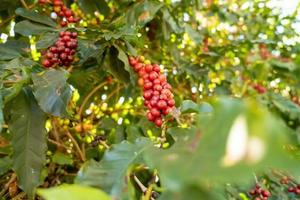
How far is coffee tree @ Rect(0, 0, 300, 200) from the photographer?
365 mm

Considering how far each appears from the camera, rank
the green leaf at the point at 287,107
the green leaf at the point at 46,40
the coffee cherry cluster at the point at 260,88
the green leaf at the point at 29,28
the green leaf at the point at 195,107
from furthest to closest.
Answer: the coffee cherry cluster at the point at 260,88 < the green leaf at the point at 287,107 < the green leaf at the point at 29,28 < the green leaf at the point at 46,40 < the green leaf at the point at 195,107

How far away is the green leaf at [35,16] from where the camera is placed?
4.13 feet

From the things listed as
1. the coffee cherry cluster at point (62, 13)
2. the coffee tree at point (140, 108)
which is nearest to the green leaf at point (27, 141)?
the coffee tree at point (140, 108)

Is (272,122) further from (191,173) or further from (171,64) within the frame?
(171,64)

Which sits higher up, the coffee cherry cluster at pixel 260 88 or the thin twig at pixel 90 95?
the thin twig at pixel 90 95

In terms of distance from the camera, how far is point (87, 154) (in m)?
1.41

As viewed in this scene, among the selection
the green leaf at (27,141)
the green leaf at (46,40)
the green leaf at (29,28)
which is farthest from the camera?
the green leaf at (29,28)

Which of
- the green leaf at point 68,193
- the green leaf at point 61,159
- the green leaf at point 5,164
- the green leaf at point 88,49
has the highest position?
the green leaf at point 68,193

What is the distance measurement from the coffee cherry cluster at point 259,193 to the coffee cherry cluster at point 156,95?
13.9 inches

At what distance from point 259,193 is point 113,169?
55 centimetres

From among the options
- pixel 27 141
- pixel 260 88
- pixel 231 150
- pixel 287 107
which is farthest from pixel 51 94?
pixel 260 88

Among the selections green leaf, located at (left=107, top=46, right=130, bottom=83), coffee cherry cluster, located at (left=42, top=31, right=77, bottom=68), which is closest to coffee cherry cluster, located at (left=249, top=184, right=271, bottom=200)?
green leaf, located at (left=107, top=46, right=130, bottom=83)

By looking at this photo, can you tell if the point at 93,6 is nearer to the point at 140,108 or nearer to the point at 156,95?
the point at 140,108

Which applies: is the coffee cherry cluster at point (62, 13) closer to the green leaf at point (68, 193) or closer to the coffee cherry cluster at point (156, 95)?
the coffee cherry cluster at point (156, 95)
